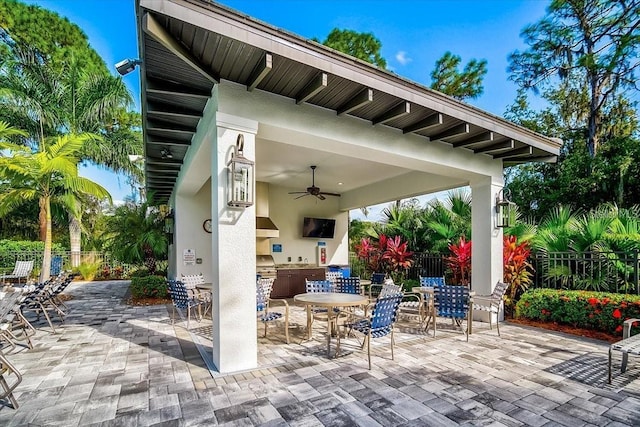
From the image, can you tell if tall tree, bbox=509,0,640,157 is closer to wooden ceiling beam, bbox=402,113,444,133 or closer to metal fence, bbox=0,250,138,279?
wooden ceiling beam, bbox=402,113,444,133

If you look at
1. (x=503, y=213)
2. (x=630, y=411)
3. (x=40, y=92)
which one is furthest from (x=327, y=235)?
(x=40, y=92)

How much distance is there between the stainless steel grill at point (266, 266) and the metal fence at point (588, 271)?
6.46m

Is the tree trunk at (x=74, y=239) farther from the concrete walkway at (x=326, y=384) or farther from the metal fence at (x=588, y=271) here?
the metal fence at (x=588, y=271)

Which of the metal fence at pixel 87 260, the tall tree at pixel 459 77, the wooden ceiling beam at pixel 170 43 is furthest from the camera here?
the tall tree at pixel 459 77

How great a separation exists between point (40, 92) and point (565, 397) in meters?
18.6

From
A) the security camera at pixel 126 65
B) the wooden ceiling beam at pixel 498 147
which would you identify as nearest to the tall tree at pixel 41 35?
the security camera at pixel 126 65

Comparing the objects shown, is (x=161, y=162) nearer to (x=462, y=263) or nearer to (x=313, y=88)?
(x=313, y=88)

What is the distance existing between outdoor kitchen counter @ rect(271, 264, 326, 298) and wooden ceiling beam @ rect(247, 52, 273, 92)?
22.9 feet

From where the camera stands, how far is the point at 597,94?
12.2 meters

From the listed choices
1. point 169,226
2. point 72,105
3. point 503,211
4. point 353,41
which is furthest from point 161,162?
point 353,41

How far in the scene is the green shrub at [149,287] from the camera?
30.1 ft

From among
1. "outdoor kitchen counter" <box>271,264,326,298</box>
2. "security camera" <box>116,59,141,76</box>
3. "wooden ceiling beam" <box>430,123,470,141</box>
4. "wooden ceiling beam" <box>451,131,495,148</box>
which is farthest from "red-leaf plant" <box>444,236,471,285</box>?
"security camera" <box>116,59,141,76</box>

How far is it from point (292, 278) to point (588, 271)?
23.5 feet

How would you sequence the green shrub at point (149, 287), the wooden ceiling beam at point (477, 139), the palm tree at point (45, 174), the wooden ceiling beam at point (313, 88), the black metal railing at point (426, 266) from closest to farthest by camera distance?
the wooden ceiling beam at point (313, 88) → the wooden ceiling beam at point (477, 139) → the palm tree at point (45, 174) → the black metal railing at point (426, 266) → the green shrub at point (149, 287)
